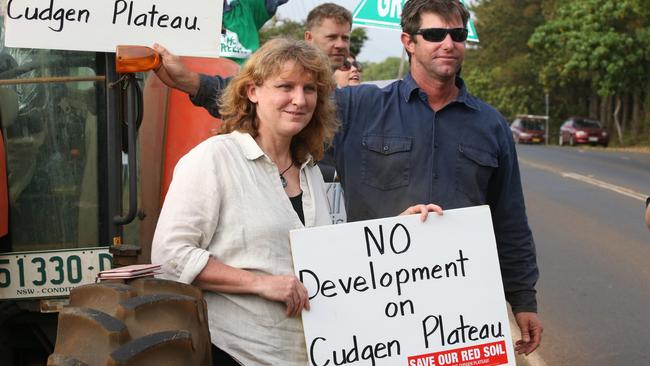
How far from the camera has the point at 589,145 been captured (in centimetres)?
5366

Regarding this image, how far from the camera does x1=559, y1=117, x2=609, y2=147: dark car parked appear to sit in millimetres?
52250

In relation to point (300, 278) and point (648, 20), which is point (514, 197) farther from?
point (648, 20)

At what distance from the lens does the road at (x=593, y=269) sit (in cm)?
774

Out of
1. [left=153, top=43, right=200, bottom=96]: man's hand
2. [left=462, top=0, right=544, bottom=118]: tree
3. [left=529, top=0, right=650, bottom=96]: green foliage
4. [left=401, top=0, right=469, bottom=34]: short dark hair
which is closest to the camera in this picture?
[left=153, top=43, right=200, bottom=96]: man's hand

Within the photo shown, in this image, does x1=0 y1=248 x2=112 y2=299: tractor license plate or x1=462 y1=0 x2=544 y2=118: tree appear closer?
x1=0 y1=248 x2=112 y2=299: tractor license plate

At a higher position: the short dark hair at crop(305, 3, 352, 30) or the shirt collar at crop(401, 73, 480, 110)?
the short dark hair at crop(305, 3, 352, 30)

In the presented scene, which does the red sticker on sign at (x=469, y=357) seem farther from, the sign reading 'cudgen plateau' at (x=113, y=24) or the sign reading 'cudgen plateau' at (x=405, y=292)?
the sign reading 'cudgen plateau' at (x=113, y=24)

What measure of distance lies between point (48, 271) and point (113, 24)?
3.24ft

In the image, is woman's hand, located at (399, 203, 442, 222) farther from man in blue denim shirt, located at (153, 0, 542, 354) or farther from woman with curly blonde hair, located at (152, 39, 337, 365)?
man in blue denim shirt, located at (153, 0, 542, 354)

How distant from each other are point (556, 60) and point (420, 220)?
52178 mm

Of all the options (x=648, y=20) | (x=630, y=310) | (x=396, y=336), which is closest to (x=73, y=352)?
(x=396, y=336)

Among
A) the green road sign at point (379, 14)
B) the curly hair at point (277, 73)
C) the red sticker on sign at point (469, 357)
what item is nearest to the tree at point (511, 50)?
the green road sign at point (379, 14)

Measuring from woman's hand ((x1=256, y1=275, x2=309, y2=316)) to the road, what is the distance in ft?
14.6

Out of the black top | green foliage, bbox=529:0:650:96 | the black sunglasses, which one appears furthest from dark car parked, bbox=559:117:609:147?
the black top
